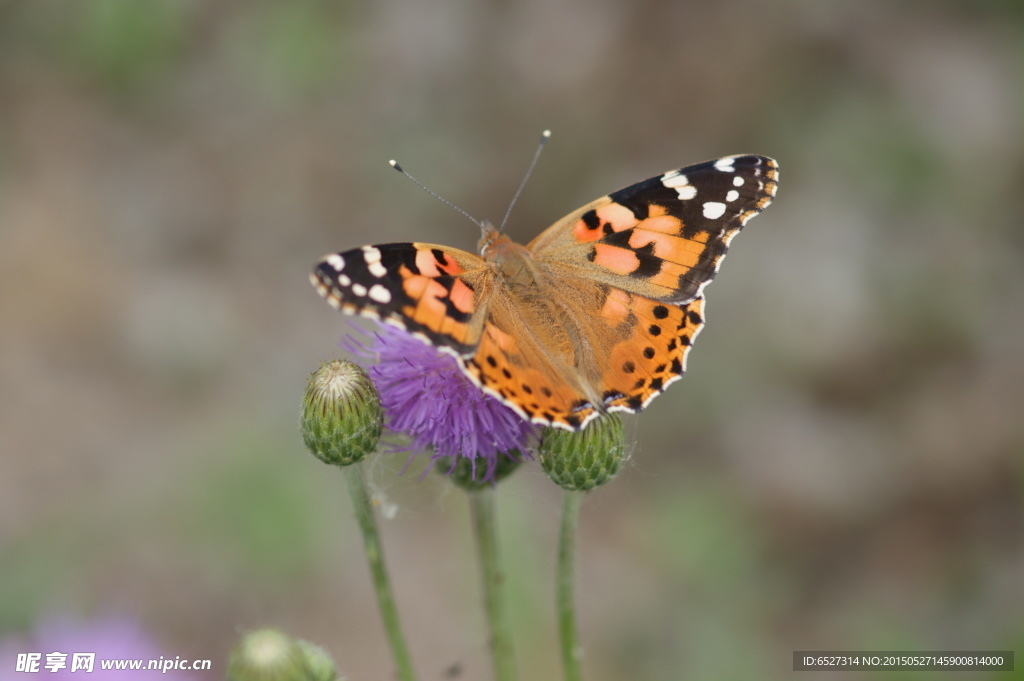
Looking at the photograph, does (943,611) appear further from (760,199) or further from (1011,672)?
(760,199)

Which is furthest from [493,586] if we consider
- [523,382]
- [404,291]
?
[404,291]

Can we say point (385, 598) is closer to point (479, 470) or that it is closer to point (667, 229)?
point (479, 470)

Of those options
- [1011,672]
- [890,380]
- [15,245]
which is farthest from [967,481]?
[15,245]

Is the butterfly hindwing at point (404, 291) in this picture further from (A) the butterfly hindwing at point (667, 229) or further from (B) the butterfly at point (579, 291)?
(A) the butterfly hindwing at point (667, 229)

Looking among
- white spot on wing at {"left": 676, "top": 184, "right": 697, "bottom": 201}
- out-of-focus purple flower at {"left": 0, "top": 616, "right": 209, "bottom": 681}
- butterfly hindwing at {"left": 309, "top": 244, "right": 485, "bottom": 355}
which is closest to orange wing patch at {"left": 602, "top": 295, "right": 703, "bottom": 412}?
white spot on wing at {"left": 676, "top": 184, "right": 697, "bottom": 201}

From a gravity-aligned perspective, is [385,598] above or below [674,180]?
below

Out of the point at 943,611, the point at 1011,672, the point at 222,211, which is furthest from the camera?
the point at 222,211

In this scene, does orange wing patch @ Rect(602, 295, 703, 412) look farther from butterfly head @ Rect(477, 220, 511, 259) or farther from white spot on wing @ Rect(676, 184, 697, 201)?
butterfly head @ Rect(477, 220, 511, 259)
